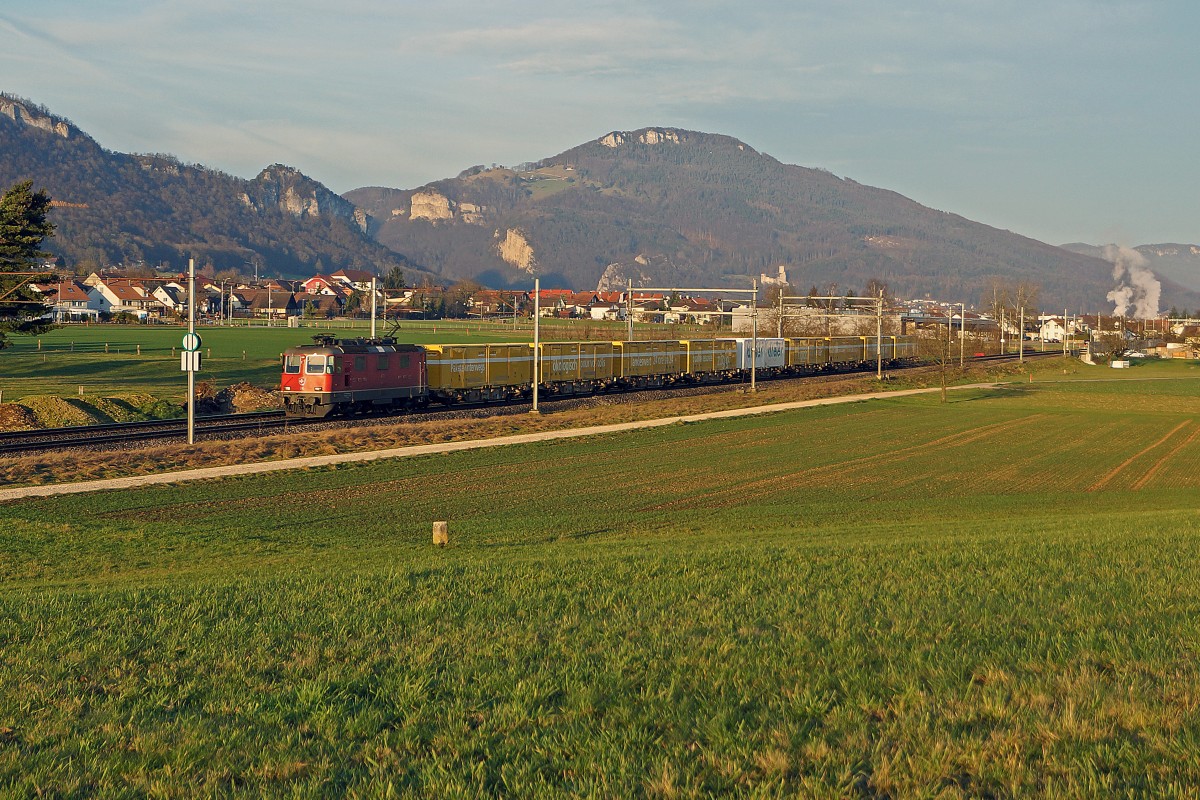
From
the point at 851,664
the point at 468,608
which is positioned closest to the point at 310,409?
the point at 468,608

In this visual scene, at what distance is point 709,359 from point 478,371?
26.9 metres

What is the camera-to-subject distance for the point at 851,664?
365 inches

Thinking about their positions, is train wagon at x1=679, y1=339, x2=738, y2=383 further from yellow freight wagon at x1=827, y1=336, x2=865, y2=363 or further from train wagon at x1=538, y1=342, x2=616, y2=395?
yellow freight wagon at x1=827, y1=336, x2=865, y2=363

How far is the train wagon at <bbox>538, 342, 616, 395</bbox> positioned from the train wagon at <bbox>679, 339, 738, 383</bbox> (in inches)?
363

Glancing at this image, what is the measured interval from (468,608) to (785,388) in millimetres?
63199

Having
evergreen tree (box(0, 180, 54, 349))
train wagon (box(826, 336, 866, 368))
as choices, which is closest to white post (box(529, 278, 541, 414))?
evergreen tree (box(0, 180, 54, 349))

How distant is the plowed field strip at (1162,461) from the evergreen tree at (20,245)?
45.0 metres

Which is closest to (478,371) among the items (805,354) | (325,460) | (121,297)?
(325,460)

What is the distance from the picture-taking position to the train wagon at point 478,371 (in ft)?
172

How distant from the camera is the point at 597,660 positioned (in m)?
9.64

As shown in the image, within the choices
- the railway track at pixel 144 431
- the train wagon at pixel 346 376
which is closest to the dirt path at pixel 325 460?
the railway track at pixel 144 431

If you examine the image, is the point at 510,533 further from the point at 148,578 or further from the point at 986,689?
the point at 986,689

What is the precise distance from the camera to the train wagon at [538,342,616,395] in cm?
6100

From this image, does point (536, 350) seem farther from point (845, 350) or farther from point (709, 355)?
point (845, 350)
